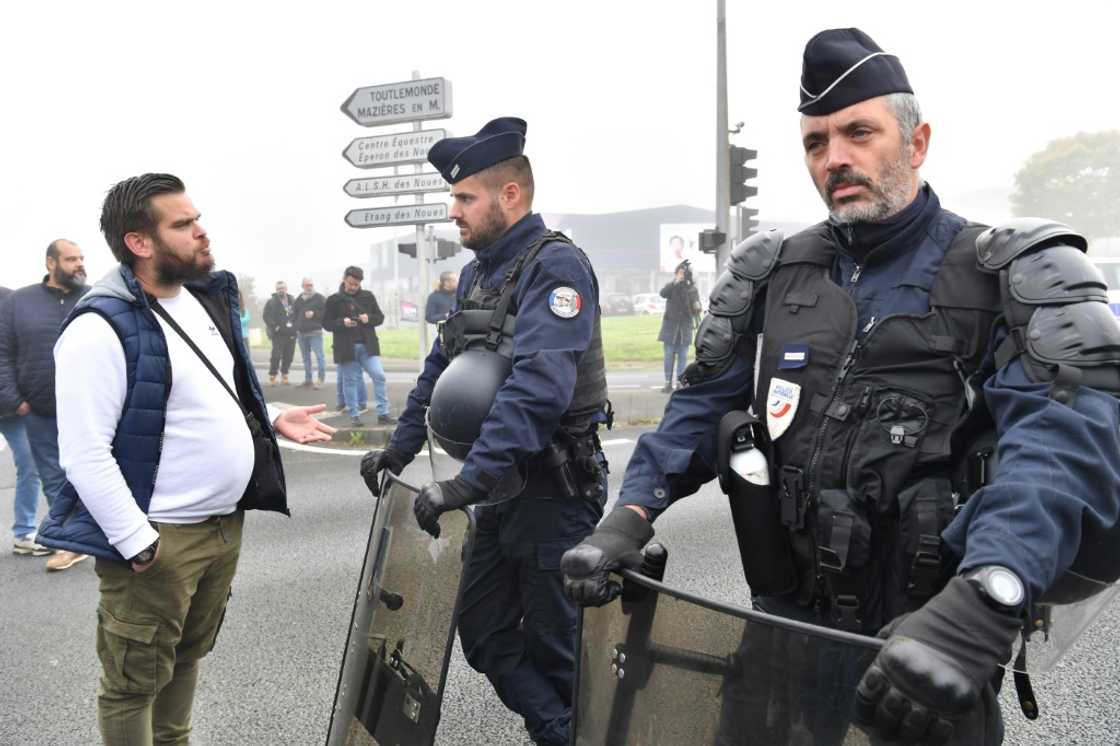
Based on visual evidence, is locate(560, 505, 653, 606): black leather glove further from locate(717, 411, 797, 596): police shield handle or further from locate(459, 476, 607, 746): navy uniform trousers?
locate(459, 476, 607, 746): navy uniform trousers

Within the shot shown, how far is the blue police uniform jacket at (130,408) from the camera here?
2172mm

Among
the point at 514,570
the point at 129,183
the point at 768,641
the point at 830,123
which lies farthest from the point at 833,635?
the point at 129,183

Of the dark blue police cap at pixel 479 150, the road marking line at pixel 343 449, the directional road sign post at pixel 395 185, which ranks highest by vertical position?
the directional road sign post at pixel 395 185

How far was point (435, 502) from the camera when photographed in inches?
76.9

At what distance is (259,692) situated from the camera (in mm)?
3225

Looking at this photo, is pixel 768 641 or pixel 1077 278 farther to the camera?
pixel 1077 278

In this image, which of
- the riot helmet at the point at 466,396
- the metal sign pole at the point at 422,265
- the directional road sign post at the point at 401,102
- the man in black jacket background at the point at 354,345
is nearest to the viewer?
the riot helmet at the point at 466,396

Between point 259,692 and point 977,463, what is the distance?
8.94 ft

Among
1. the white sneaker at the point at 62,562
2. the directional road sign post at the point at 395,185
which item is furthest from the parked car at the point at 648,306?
the white sneaker at the point at 62,562

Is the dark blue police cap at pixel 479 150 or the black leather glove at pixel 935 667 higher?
the dark blue police cap at pixel 479 150

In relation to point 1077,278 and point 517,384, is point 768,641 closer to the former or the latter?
point 1077,278

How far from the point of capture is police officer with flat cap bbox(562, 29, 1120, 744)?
113 cm

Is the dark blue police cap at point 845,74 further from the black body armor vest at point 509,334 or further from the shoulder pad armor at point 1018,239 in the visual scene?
the black body armor vest at point 509,334

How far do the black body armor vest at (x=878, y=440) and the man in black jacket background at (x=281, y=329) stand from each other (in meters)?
14.4
